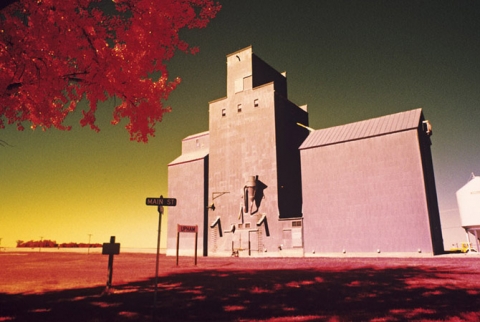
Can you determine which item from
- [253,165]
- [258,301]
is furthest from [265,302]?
[253,165]

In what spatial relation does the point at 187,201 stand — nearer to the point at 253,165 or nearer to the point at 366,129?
the point at 253,165

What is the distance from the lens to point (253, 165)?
40.2m

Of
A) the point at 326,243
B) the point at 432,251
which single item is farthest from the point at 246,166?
the point at 432,251

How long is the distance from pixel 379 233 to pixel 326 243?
5.40m

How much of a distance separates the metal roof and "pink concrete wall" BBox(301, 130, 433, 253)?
0.58 meters

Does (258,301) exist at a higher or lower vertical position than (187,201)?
lower

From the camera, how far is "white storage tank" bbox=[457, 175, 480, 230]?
32.5m

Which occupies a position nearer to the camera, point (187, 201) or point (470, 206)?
point (470, 206)

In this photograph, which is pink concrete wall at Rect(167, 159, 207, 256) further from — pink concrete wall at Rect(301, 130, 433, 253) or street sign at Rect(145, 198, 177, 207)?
street sign at Rect(145, 198, 177, 207)

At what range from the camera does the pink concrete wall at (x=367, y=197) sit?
29.9 meters

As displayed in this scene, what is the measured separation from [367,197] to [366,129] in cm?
744

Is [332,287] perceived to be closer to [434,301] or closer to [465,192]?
[434,301]

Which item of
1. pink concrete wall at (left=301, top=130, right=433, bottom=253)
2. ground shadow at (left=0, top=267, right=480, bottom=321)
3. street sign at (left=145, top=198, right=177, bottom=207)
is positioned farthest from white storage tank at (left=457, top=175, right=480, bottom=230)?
street sign at (left=145, top=198, right=177, bottom=207)

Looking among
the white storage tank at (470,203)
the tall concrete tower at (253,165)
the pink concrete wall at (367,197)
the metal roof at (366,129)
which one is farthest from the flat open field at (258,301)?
the white storage tank at (470,203)
